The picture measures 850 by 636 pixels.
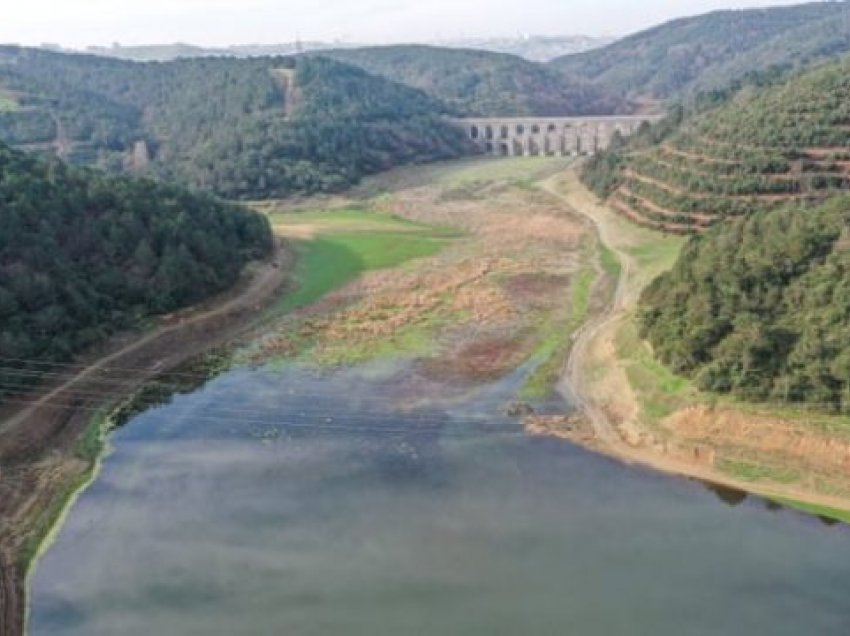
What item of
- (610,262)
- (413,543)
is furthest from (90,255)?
(610,262)

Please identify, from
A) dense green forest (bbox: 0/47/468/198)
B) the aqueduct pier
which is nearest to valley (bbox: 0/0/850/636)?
dense green forest (bbox: 0/47/468/198)

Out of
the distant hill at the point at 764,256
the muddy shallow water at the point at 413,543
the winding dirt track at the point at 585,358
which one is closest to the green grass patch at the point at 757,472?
the muddy shallow water at the point at 413,543

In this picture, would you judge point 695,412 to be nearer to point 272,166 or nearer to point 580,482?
point 580,482

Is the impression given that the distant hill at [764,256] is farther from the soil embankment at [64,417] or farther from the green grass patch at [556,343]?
the soil embankment at [64,417]

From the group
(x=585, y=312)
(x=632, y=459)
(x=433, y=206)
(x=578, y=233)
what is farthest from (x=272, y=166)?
(x=632, y=459)

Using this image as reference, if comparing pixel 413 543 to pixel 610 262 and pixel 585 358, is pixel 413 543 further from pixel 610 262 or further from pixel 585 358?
pixel 610 262

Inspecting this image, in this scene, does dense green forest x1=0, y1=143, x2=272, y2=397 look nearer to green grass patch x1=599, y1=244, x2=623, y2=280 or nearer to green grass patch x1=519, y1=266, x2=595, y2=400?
green grass patch x1=519, y1=266, x2=595, y2=400
